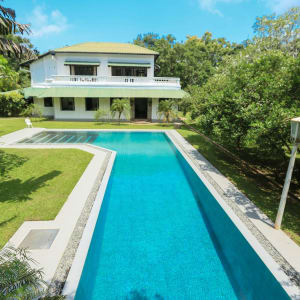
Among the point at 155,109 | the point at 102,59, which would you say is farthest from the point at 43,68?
the point at 155,109

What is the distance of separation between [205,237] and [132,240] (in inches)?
89.6

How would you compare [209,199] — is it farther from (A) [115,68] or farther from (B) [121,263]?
(A) [115,68]

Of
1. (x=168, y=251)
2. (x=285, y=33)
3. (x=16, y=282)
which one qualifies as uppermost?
(x=285, y=33)

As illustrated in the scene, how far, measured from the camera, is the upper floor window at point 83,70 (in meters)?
28.3

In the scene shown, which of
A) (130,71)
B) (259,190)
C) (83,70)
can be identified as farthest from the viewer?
(130,71)

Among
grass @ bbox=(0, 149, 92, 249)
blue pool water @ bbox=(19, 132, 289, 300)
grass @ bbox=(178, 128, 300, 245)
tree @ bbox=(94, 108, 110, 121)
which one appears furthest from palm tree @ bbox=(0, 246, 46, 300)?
tree @ bbox=(94, 108, 110, 121)

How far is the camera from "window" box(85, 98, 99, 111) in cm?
2772

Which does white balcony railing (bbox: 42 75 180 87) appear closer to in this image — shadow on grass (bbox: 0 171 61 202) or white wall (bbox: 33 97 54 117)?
white wall (bbox: 33 97 54 117)

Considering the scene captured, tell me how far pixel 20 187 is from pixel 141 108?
2532 cm

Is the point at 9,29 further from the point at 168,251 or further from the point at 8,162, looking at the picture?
the point at 168,251

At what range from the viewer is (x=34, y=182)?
8.87 metres

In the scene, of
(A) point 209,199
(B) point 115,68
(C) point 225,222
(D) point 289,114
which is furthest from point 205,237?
(B) point 115,68

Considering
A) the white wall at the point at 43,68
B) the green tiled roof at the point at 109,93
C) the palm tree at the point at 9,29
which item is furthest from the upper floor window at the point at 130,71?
the palm tree at the point at 9,29

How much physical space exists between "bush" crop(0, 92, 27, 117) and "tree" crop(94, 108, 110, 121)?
12895 mm
